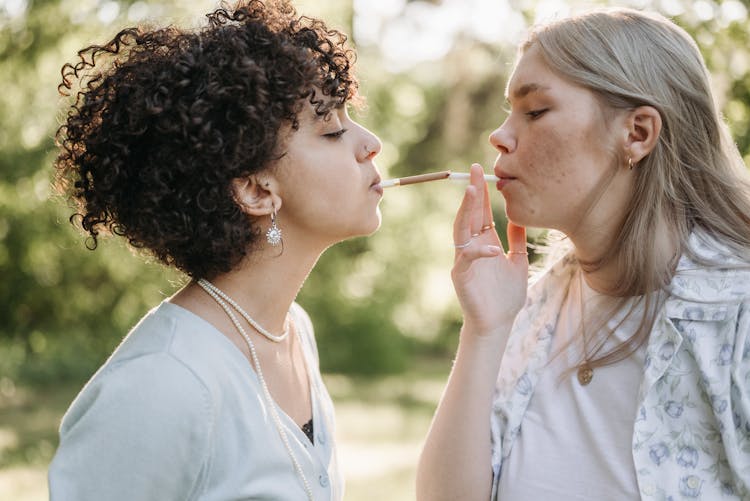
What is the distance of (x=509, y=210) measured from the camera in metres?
2.40

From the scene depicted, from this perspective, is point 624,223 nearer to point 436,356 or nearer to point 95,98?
point 95,98

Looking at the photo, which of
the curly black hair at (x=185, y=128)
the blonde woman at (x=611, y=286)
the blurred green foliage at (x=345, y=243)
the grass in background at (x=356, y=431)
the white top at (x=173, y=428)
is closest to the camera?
the white top at (x=173, y=428)

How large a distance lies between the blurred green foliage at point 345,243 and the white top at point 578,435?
4.28ft

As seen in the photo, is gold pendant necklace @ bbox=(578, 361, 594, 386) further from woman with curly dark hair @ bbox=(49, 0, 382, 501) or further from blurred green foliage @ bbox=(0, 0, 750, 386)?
blurred green foliage @ bbox=(0, 0, 750, 386)

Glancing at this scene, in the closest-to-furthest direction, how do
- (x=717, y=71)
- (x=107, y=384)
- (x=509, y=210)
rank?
(x=107, y=384)
(x=509, y=210)
(x=717, y=71)

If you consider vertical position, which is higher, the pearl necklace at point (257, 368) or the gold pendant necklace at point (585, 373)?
the pearl necklace at point (257, 368)

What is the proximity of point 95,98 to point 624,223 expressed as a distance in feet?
4.69

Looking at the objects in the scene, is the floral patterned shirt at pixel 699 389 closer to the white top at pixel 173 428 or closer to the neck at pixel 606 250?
the neck at pixel 606 250

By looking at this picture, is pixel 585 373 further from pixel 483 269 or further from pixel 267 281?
pixel 267 281

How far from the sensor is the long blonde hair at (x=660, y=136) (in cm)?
217

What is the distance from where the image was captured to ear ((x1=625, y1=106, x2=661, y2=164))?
7.13 ft

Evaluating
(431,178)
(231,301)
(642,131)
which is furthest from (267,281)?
(642,131)

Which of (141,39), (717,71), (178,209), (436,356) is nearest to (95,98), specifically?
(141,39)

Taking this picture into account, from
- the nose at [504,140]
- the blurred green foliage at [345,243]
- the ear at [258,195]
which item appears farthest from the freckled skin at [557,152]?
the blurred green foliage at [345,243]
